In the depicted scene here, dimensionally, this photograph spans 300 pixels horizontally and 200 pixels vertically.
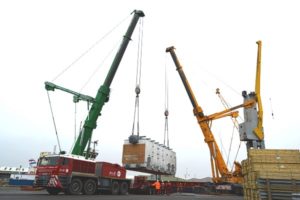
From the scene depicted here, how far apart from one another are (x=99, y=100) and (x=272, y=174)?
16.1m

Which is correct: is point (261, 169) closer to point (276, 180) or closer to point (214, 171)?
point (276, 180)

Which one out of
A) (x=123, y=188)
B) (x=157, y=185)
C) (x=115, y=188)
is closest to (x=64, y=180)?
(x=115, y=188)

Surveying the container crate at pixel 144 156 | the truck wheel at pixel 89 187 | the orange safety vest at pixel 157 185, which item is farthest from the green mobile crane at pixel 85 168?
the orange safety vest at pixel 157 185

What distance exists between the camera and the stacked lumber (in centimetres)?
1141

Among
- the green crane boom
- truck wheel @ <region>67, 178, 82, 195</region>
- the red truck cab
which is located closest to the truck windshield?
the red truck cab

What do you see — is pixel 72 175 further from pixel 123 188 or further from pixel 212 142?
pixel 212 142

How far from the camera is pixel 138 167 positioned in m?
23.6

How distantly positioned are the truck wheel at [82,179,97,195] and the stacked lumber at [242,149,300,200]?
1069 centimetres

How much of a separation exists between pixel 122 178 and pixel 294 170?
1408 centimetres

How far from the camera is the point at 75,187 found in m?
19.7

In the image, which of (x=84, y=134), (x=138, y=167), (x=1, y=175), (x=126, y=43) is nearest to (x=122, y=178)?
(x=138, y=167)

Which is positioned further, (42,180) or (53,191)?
(53,191)

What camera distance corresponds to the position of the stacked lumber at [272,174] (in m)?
11.4

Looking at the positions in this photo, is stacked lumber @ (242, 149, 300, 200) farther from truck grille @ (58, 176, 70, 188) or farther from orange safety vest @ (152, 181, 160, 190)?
orange safety vest @ (152, 181, 160, 190)
